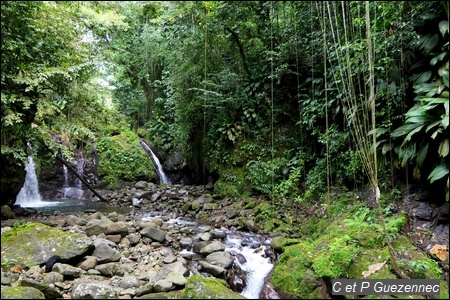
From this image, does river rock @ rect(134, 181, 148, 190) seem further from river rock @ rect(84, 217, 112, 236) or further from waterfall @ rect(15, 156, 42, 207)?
river rock @ rect(84, 217, 112, 236)

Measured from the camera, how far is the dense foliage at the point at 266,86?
3.49 meters

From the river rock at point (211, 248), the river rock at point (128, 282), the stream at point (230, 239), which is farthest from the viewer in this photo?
the river rock at point (211, 248)

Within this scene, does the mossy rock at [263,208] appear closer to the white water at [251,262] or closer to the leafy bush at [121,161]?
the white water at [251,262]

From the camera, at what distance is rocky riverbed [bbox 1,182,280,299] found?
264 cm

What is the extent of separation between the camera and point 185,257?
13.2 ft

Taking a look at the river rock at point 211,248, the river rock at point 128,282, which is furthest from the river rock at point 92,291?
the river rock at point 211,248

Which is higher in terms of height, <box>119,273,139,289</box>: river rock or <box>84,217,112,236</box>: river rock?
<box>84,217,112,236</box>: river rock

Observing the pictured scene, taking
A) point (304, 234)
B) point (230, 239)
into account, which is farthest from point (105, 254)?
point (304, 234)

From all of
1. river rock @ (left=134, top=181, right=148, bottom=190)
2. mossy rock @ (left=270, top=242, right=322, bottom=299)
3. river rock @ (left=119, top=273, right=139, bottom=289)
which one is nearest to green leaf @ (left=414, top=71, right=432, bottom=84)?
mossy rock @ (left=270, top=242, right=322, bottom=299)

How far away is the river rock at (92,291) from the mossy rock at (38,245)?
0.81 meters

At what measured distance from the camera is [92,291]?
2.53m

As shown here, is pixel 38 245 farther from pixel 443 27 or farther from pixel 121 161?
pixel 121 161

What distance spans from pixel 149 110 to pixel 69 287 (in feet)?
38.8

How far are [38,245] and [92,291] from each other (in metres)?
1.30
